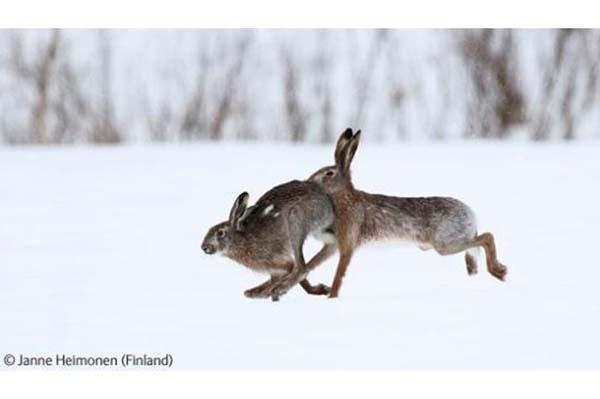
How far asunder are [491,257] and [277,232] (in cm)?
132

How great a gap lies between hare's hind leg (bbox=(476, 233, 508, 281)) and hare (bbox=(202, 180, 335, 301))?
3.05ft

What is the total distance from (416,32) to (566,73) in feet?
5.37

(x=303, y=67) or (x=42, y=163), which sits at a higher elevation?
(x=303, y=67)

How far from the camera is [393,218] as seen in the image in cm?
766

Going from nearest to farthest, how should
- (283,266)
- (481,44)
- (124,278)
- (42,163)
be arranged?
(283,266), (124,278), (42,163), (481,44)

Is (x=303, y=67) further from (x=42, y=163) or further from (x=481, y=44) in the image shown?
(x=42, y=163)

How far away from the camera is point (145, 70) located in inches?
547

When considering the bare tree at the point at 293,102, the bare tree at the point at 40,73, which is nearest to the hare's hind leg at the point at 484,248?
the bare tree at the point at 293,102

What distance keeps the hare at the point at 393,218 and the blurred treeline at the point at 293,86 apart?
5.99 m

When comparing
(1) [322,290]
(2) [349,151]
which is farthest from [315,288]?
(2) [349,151]

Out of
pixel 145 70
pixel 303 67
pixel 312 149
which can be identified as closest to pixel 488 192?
pixel 312 149

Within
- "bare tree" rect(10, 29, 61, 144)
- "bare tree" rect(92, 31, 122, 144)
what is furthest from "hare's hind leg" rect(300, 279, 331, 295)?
"bare tree" rect(10, 29, 61, 144)

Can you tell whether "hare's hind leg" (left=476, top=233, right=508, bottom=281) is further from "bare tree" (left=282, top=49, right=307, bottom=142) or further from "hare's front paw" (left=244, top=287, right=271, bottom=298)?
"bare tree" (left=282, top=49, right=307, bottom=142)

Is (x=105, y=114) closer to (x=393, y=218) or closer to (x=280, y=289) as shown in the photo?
(x=393, y=218)
